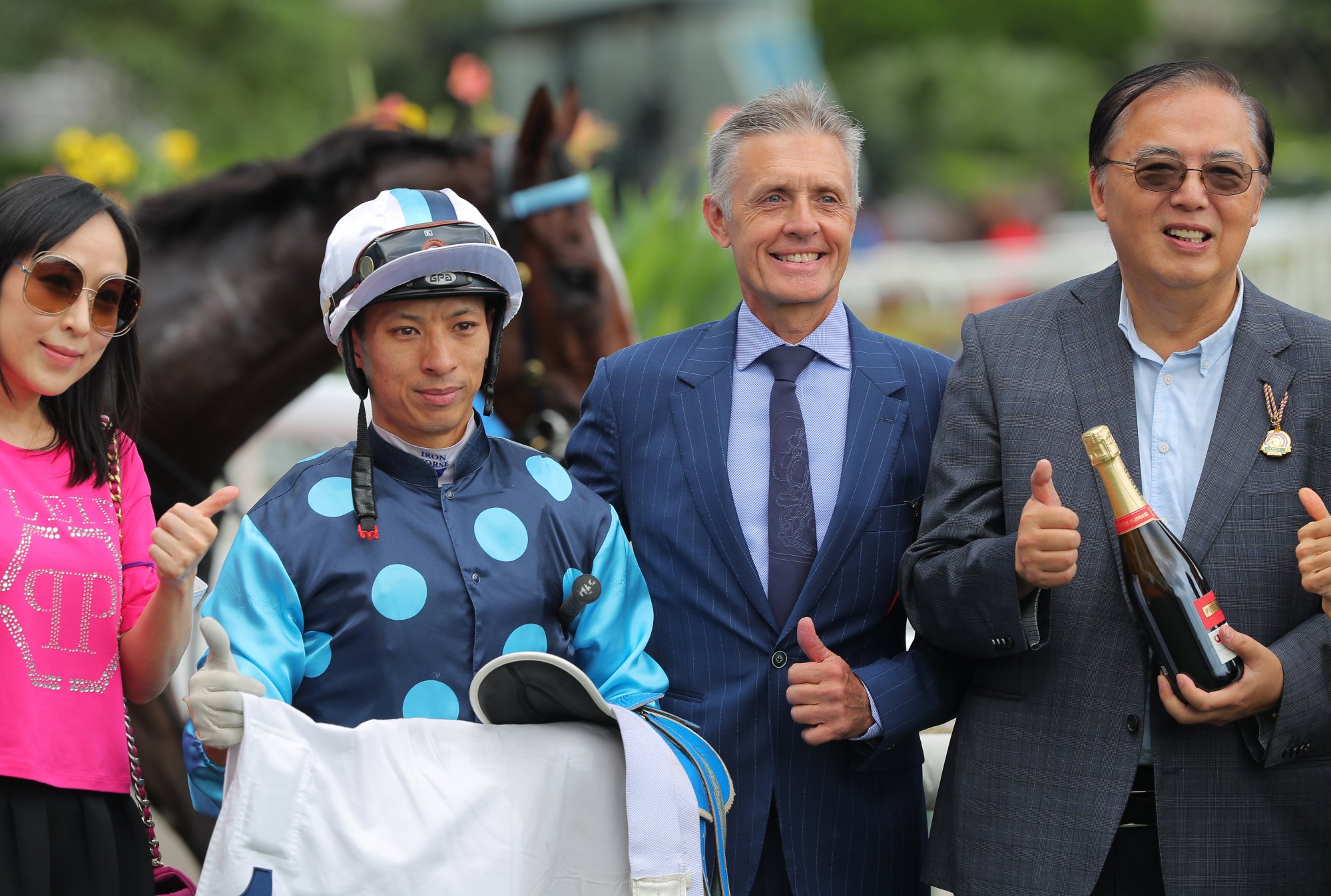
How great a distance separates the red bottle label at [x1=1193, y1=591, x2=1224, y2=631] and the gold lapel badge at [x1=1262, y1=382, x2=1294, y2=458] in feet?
0.92

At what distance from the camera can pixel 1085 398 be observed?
2.39m

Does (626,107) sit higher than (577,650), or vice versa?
(626,107)

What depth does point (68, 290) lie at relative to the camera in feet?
7.49

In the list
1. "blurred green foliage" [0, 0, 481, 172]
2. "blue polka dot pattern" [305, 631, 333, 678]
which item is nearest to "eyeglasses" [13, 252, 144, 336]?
"blue polka dot pattern" [305, 631, 333, 678]

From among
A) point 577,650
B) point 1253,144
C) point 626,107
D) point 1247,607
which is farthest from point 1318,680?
point 626,107

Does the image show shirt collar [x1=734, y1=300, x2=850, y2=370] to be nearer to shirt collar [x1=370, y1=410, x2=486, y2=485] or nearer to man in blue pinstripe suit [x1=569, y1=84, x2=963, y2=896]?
man in blue pinstripe suit [x1=569, y1=84, x2=963, y2=896]

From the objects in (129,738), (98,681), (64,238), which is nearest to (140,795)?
(129,738)

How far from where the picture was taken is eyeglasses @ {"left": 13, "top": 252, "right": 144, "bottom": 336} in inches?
88.6

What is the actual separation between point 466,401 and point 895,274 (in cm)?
1125

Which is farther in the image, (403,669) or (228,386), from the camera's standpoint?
(228,386)

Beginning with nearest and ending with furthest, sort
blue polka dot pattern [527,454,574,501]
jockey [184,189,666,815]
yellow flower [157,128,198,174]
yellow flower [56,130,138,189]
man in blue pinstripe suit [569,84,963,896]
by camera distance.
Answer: jockey [184,189,666,815]
blue polka dot pattern [527,454,574,501]
man in blue pinstripe suit [569,84,963,896]
yellow flower [56,130,138,189]
yellow flower [157,128,198,174]

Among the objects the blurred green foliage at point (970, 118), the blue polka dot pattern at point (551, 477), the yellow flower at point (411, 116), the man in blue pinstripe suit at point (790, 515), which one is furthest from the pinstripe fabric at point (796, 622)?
the blurred green foliage at point (970, 118)

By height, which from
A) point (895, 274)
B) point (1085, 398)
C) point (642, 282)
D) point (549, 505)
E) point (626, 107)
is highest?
point (626, 107)

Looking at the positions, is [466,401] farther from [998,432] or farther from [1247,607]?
[1247,607]
